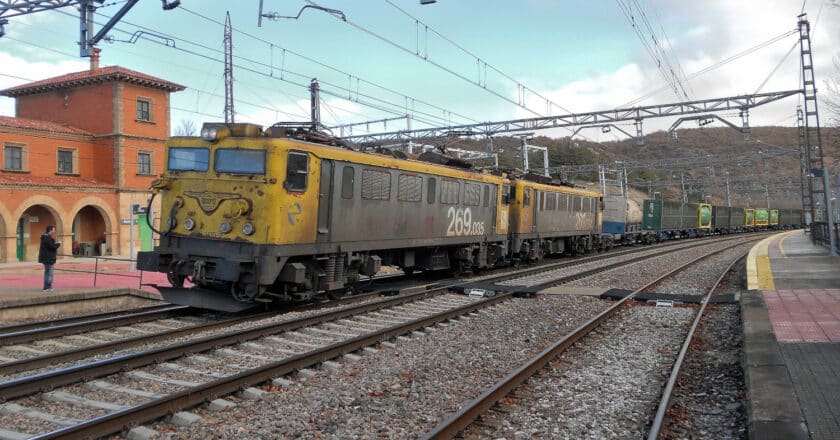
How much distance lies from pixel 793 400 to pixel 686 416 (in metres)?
0.92

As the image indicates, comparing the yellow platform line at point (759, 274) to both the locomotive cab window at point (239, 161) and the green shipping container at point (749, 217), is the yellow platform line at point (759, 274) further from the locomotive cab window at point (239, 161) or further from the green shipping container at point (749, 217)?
the green shipping container at point (749, 217)

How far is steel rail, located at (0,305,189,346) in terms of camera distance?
8.35 meters

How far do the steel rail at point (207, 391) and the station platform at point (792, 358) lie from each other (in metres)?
4.50

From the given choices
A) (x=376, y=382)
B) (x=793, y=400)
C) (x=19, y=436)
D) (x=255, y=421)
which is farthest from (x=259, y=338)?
(x=793, y=400)

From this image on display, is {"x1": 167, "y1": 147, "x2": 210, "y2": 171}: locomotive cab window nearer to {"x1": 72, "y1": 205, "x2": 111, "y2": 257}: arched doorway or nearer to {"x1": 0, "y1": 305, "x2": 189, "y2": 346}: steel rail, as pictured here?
{"x1": 0, "y1": 305, "x2": 189, "y2": 346}: steel rail

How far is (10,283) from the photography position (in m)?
17.5

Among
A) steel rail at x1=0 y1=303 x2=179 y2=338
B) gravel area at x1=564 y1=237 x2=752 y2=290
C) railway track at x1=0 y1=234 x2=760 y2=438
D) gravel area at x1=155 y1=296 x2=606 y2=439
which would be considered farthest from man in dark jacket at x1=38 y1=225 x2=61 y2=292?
gravel area at x1=564 y1=237 x2=752 y2=290

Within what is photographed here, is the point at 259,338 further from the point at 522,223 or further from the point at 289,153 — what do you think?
the point at 522,223

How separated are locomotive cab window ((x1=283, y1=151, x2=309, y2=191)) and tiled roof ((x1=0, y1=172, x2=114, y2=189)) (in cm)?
2357

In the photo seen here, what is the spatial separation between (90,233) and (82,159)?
4073 mm

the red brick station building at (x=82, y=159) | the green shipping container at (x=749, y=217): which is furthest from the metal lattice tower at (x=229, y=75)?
the green shipping container at (x=749, y=217)

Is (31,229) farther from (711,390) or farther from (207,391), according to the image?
(711,390)

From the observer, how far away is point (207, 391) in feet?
18.9

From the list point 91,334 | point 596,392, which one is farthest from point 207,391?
point 91,334
